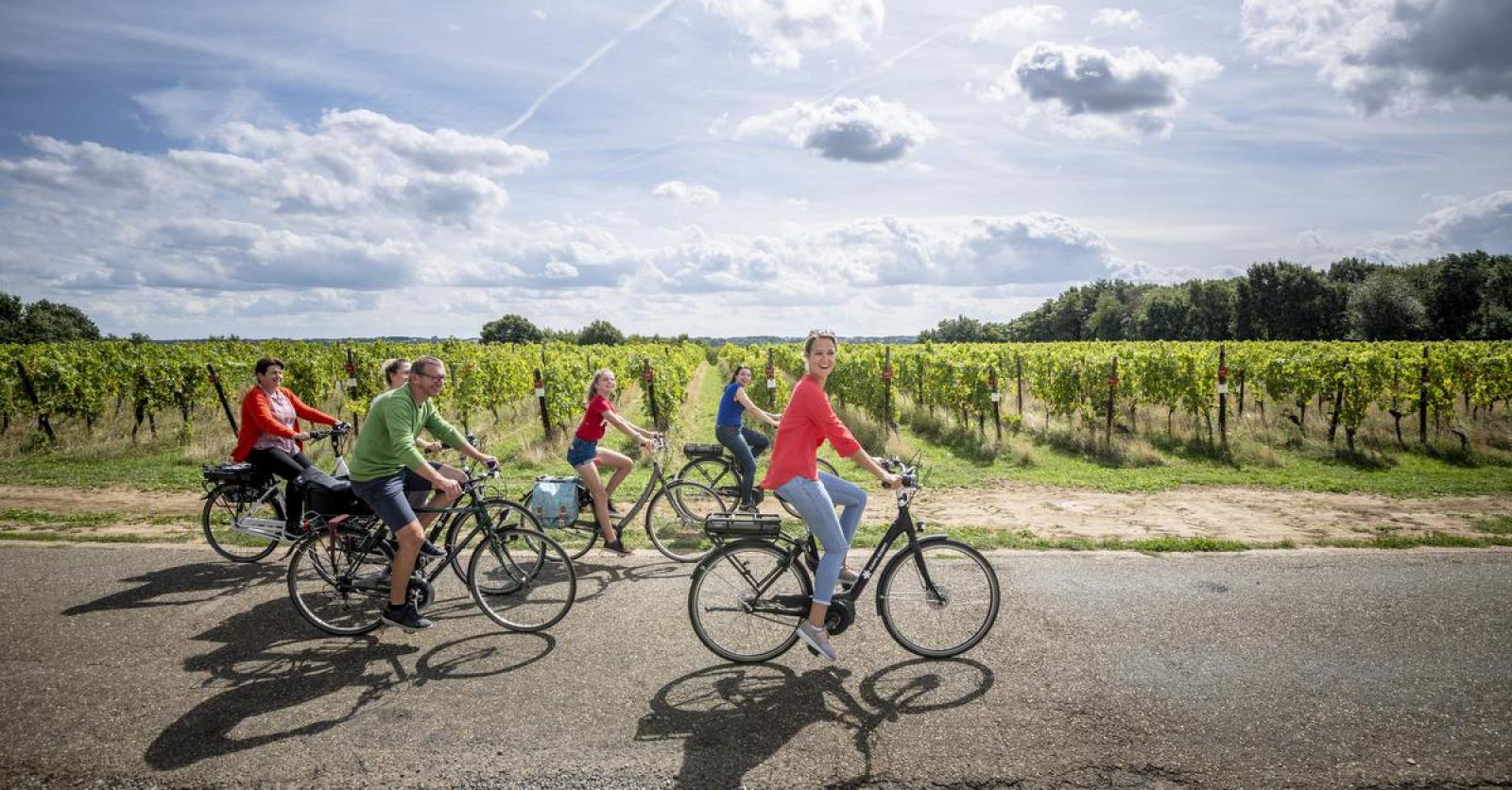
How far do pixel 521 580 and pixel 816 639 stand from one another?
7.73 ft

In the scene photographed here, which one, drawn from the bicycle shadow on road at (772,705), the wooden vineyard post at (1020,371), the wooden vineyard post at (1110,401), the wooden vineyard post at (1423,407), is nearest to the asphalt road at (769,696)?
the bicycle shadow on road at (772,705)

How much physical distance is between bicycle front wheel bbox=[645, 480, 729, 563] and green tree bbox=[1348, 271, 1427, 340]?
71.1 metres

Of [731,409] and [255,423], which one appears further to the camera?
[731,409]

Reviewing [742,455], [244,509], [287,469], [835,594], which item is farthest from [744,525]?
[244,509]

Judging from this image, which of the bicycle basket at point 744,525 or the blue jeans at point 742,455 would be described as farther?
the blue jeans at point 742,455

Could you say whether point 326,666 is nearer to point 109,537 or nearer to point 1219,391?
point 109,537

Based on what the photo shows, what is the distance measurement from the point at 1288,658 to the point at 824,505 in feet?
10.6

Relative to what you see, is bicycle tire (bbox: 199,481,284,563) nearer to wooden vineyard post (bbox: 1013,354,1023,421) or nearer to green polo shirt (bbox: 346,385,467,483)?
green polo shirt (bbox: 346,385,467,483)

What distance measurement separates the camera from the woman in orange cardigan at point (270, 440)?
6758 mm

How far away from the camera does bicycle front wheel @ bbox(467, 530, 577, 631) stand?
207 inches

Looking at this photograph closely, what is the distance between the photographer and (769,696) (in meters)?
4.33

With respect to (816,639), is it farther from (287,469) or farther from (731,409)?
(287,469)

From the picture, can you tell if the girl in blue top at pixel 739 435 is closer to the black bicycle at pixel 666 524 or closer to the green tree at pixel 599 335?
the black bicycle at pixel 666 524

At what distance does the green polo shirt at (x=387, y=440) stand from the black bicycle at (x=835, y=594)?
219 cm
